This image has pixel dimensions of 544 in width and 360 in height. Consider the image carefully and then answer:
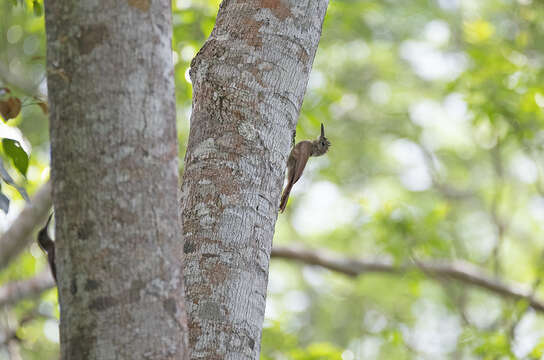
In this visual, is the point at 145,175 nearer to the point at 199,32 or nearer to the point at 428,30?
the point at 199,32

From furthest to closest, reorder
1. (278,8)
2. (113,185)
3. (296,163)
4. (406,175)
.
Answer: (406,175), (296,163), (278,8), (113,185)

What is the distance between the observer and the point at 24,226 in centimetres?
402

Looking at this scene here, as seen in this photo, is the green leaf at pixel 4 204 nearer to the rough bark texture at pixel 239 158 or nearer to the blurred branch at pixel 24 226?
the rough bark texture at pixel 239 158

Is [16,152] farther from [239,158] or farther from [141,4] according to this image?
[141,4]

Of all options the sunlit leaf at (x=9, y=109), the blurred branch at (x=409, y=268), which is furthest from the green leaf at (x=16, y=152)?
the blurred branch at (x=409, y=268)

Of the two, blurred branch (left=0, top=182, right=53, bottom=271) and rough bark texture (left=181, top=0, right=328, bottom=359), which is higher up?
blurred branch (left=0, top=182, right=53, bottom=271)

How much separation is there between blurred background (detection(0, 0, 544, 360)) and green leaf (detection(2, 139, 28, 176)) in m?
2.42

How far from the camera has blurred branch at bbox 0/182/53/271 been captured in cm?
394

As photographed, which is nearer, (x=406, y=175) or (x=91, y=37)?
(x=91, y=37)

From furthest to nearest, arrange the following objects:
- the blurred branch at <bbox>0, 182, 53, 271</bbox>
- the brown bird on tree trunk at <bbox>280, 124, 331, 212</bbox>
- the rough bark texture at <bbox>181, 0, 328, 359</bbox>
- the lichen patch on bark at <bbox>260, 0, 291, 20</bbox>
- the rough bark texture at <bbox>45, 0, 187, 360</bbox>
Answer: the blurred branch at <bbox>0, 182, 53, 271</bbox> < the brown bird on tree trunk at <bbox>280, 124, 331, 212</bbox> < the lichen patch on bark at <bbox>260, 0, 291, 20</bbox> < the rough bark texture at <bbox>181, 0, 328, 359</bbox> < the rough bark texture at <bbox>45, 0, 187, 360</bbox>

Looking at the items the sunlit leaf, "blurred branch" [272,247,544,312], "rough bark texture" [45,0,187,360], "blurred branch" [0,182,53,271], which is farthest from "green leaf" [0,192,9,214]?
"blurred branch" [272,247,544,312]

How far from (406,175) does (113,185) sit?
9228mm

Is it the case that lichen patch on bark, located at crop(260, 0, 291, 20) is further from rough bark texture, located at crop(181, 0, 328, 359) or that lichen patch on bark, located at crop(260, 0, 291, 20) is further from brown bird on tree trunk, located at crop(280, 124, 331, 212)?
brown bird on tree trunk, located at crop(280, 124, 331, 212)

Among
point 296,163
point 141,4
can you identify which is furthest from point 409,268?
point 141,4
